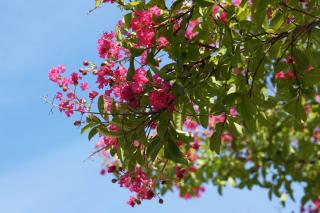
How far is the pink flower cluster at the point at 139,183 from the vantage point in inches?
136

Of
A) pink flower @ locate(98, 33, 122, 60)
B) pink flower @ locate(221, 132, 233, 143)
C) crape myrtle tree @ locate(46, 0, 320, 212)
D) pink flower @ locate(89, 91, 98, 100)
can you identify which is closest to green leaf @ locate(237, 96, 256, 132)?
crape myrtle tree @ locate(46, 0, 320, 212)

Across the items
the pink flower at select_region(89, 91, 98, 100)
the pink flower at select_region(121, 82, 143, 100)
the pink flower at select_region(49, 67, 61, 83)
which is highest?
the pink flower at select_region(49, 67, 61, 83)

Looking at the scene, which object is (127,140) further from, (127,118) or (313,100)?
(313,100)

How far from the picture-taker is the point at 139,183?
11.4 feet

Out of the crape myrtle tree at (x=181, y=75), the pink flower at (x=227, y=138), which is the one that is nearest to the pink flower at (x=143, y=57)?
the crape myrtle tree at (x=181, y=75)

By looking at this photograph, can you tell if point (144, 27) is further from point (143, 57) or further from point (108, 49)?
point (108, 49)

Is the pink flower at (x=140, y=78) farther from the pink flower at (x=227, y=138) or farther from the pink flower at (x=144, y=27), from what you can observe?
the pink flower at (x=227, y=138)

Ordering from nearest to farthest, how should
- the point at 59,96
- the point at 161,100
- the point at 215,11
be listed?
the point at 161,100 → the point at 59,96 → the point at 215,11

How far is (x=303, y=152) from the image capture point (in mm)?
7453

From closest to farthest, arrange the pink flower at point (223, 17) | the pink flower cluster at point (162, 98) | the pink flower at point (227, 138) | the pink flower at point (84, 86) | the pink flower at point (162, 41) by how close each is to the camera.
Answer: the pink flower cluster at point (162, 98), the pink flower at point (162, 41), the pink flower at point (223, 17), the pink flower at point (84, 86), the pink flower at point (227, 138)

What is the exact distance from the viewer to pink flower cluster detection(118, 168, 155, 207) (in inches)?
136

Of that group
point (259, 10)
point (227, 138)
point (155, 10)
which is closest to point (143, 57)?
point (155, 10)

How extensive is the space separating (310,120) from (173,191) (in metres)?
2.52

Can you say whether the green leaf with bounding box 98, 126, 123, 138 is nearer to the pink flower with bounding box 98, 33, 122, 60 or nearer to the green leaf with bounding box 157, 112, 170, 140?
the green leaf with bounding box 157, 112, 170, 140
